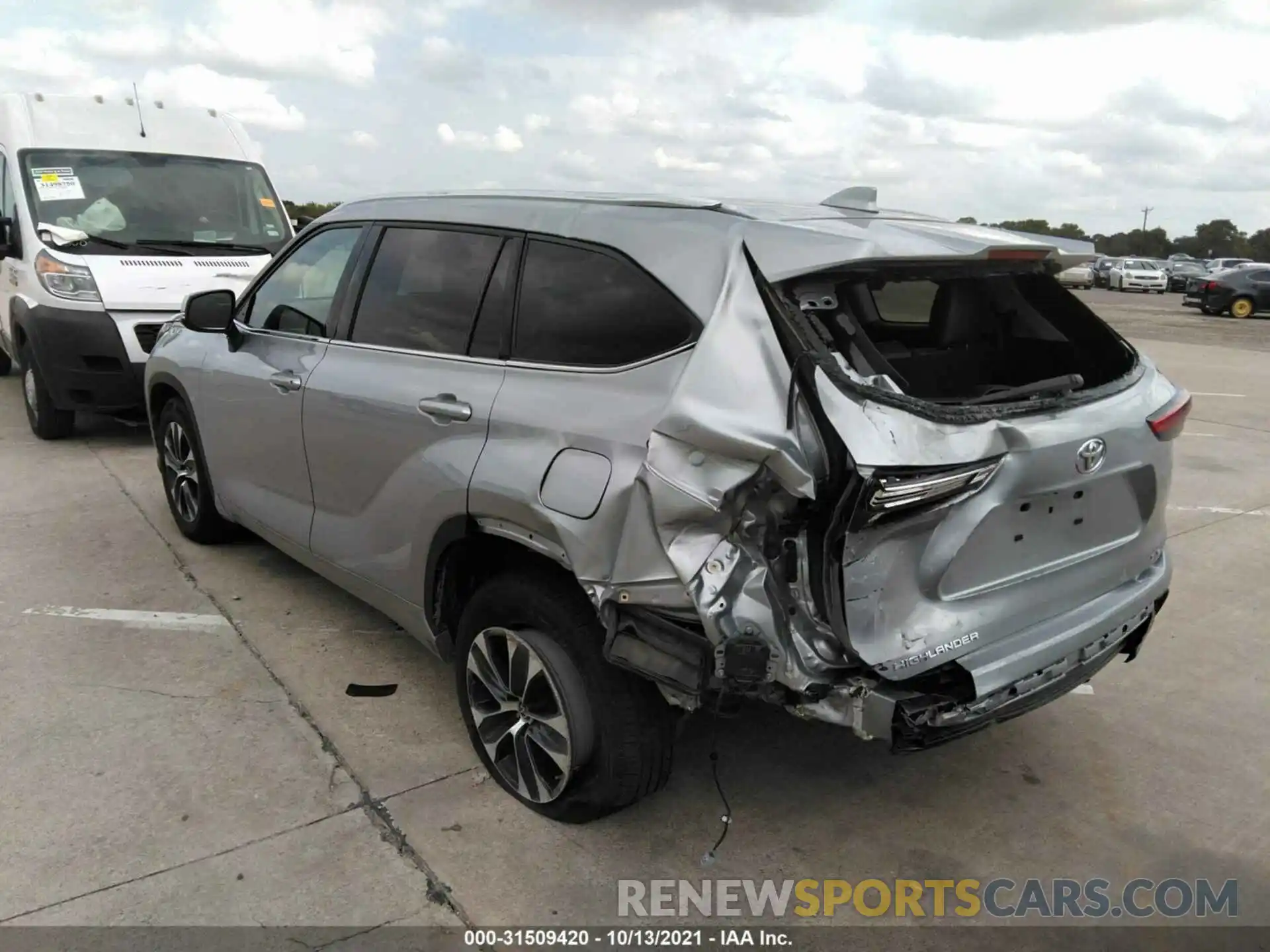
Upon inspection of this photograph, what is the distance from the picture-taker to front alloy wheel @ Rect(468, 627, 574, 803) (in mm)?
2811

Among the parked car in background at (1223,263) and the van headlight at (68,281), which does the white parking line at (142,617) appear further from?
the parked car in background at (1223,263)

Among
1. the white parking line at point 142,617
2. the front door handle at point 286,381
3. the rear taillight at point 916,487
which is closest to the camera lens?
the rear taillight at point 916,487

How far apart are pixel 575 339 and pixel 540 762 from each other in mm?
1248

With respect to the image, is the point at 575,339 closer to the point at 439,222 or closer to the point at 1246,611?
the point at 439,222

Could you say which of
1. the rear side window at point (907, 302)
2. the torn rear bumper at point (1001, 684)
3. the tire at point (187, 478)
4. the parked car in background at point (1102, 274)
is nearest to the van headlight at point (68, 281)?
the tire at point (187, 478)

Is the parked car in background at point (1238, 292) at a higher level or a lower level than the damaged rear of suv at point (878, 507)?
lower

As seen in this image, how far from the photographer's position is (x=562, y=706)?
2746 millimetres

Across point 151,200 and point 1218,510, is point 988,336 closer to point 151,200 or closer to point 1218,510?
point 1218,510

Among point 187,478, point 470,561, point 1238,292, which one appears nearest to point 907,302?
point 470,561

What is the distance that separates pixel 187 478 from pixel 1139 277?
4151cm

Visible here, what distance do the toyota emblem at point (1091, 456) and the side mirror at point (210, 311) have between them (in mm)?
3452

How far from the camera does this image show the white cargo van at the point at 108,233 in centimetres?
711

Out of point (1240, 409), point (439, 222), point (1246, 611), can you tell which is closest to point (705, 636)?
point (439, 222)

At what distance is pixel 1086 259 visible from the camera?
3.17 metres
